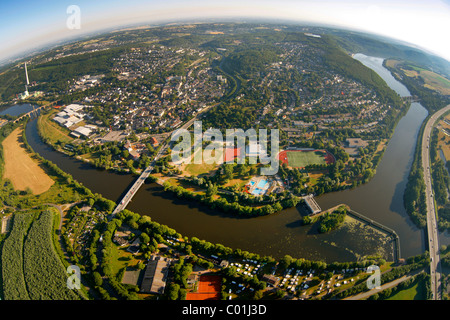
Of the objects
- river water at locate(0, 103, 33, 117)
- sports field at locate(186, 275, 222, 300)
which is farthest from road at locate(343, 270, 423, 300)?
river water at locate(0, 103, 33, 117)

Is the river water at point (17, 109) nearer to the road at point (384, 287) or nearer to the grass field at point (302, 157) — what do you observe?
the grass field at point (302, 157)

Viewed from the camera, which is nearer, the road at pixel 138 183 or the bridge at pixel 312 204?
the bridge at pixel 312 204

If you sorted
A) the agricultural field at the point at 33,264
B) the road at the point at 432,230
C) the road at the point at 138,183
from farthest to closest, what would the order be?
the road at the point at 138,183
the road at the point at 432,230
the agricultural field at the point at 33,264

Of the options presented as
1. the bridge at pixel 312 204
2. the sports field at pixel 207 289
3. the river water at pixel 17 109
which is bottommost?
the sports field at pixel 207 289

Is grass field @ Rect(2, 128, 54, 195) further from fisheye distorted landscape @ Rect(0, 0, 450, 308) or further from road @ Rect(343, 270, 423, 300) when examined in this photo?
road @ Rect(343, 270, 423, 300)

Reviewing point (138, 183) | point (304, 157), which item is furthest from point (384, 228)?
point (138, 183)

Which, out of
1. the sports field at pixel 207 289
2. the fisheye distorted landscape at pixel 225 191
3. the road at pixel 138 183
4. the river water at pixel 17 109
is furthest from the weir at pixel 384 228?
the river water at pixel 17 109

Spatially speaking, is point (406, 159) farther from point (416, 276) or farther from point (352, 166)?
point (416, 276)
